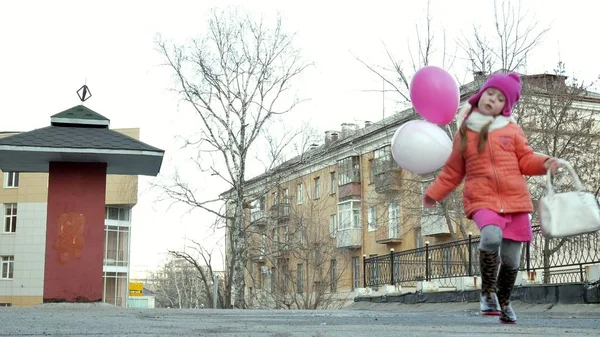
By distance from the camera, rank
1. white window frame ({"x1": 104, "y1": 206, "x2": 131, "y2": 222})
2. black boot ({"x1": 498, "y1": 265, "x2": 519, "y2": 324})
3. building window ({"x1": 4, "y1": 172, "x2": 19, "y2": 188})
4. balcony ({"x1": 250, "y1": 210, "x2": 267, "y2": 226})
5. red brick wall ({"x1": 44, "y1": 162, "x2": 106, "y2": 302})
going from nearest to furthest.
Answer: black boot ({"x1": 498, "y1": 265, "x2": 519, "y2": 324})
red brick wall ({"x1": 44, "y1": 162, "x2": 106, "y2": 302})
balcony ({"x1": 250, "y1": 210, "x2": 267, "y2": 226})
white window frame ({"x1": 104, "y1": 206, "x2": 131, "y2": 222})
building window ({"x1": 4, "y1": 172, "x2": 19, "y2": 188})

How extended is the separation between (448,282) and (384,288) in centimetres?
344

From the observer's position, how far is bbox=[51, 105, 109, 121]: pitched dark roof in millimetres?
17750

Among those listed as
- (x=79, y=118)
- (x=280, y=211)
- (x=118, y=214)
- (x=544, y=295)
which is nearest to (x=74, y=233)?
(x=79, y=118)

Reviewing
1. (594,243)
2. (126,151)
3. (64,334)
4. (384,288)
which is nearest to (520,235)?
(64,334)

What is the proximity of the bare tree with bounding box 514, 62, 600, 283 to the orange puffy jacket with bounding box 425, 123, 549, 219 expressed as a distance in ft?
64.3

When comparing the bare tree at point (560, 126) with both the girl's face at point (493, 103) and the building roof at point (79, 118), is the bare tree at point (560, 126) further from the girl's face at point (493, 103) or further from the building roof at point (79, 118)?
the girl's face at point (493, 103)

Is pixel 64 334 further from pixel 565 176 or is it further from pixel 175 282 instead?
pixel 175 282

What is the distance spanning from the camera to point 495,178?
546 centimetres

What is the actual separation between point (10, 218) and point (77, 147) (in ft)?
144

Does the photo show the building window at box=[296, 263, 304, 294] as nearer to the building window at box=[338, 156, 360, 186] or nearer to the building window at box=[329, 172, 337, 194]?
the building window at box=[338, 156, 360, 186]

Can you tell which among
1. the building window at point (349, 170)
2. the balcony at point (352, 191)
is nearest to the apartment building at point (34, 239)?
the building window at point (349, 170)

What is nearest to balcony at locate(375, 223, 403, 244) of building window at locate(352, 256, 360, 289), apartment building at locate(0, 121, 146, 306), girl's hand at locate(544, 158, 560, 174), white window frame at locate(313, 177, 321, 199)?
building window at locate(352, 256, 360, 289)

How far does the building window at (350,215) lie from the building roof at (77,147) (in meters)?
31.9

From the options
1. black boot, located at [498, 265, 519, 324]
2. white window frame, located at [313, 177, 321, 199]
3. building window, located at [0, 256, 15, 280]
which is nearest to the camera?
black boot, located at [498, 265, 519, 324]
